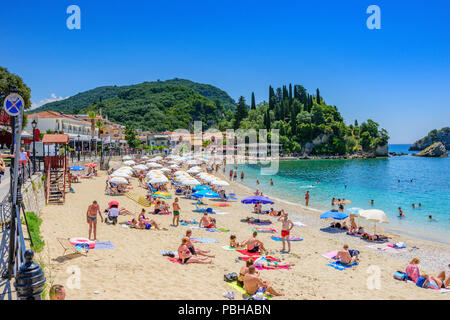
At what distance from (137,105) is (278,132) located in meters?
89.6

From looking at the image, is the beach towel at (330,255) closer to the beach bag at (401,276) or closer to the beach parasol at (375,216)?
the beach bag at (401,276)

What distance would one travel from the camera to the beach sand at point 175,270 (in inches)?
253

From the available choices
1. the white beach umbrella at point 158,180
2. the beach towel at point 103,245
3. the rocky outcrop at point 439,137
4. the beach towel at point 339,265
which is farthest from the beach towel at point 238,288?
the rocky outcrop at point 439,137

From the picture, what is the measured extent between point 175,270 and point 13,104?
514 cm

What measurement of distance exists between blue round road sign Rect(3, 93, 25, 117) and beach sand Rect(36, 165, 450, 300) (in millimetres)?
3302

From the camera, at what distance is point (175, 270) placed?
7.77 meters

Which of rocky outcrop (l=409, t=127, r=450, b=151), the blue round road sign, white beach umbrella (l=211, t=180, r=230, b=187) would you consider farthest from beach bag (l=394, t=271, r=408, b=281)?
rocky outcrop (l=409, t=127, r=450, b=151)

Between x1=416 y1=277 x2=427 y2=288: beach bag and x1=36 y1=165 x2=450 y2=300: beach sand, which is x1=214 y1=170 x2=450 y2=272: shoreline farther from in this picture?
x1=416 y1=277 x2=427 y2=288: beach bag

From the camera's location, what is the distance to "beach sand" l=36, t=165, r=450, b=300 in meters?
6.42

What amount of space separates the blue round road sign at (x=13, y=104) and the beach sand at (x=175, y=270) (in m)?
3.30

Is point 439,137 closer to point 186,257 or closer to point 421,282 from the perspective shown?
point 421,282

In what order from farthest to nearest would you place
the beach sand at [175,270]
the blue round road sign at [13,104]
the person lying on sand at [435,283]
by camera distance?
the person lying on sand at [435,283] → the beach sand at [175,270] → the blue round road sign at [13,104]

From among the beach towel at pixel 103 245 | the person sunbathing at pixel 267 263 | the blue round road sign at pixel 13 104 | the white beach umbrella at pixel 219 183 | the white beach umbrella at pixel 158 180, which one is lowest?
the person sunbathing at pixel 267 263
